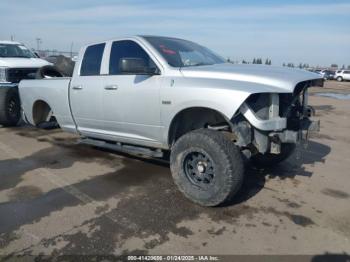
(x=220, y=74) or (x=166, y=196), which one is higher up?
(x=220, y=74)

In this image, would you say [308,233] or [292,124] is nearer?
[308,233]

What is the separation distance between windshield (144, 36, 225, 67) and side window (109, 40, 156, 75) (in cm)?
19

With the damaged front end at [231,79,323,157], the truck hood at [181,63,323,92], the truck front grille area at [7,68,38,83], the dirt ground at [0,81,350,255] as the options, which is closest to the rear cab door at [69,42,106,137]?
the dirt ground at [0,81,350,255]

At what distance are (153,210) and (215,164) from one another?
0.89 meters

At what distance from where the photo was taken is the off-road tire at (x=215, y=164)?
3873 millimetres

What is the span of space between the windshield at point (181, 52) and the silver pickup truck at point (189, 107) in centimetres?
2

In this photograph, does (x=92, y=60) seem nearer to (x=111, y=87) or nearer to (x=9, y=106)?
(x=111, y=87)

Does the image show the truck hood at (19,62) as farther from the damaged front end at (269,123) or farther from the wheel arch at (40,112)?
the damaged front end at (269,123)

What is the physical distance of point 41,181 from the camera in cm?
494

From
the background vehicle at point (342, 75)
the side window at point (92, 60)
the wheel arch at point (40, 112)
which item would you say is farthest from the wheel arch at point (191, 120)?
the background vehicle at point (342, 75)

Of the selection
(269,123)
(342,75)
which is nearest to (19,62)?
(269,123)

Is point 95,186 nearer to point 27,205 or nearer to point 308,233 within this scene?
point 27,205

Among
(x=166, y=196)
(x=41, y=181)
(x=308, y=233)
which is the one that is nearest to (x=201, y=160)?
(x=166, y=196)

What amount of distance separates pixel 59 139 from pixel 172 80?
4.12m
